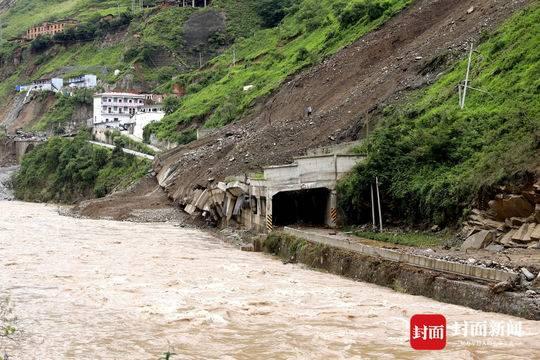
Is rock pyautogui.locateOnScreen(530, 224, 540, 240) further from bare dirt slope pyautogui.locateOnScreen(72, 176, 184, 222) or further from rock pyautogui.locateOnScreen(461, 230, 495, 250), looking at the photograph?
bare dirt slope pyautogui.locateOnScreen(72, 176, 184, 222)

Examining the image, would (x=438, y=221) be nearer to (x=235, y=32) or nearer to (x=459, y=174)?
(x=459, y=174)

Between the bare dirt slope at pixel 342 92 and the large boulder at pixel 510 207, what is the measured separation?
17649 millimetres

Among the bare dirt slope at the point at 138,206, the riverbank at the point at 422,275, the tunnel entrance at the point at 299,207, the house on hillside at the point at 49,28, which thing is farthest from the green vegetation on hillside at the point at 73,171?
the house on hillside at the point at 49,28

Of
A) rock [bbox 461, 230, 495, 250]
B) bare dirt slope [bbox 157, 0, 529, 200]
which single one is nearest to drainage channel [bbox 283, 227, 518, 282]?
Result: rock [bbox 461, 230, 495, 250]

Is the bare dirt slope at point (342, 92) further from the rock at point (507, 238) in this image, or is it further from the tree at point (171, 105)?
the tree at point (171, 105)

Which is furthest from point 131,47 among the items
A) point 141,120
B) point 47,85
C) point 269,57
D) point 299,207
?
point 299,207

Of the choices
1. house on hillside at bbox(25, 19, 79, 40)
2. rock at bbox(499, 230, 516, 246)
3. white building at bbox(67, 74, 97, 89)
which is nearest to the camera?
rock at bbox(499, 230, 516, 246)

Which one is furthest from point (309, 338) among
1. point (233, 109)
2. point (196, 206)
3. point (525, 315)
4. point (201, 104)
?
point (201, 104)

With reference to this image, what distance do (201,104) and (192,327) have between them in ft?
205

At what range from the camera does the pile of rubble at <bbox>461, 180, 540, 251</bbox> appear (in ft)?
80.3

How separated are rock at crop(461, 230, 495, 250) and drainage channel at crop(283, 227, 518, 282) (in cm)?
278

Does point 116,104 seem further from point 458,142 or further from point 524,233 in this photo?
point 524,233

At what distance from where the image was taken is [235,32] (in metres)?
119

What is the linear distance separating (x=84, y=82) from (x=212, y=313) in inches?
4006
